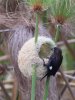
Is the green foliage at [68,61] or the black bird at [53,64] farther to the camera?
the green foliage at [68,61]

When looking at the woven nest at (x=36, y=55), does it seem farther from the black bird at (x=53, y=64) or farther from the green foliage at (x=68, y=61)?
the green foliage at (x=68, y=61)

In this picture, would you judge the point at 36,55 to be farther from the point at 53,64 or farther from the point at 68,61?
the point at 68,61

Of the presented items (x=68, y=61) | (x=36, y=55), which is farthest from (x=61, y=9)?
(x=68, y=61)

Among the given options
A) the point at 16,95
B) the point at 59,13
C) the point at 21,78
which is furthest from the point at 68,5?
the point at 16,95

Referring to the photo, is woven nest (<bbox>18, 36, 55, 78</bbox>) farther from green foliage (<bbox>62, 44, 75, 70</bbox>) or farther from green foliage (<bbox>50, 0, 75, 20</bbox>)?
green foliage (<bbox>62, 44, 75, 70</bbox>)

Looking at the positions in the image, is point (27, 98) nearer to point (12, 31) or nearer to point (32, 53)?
point (12, 31)

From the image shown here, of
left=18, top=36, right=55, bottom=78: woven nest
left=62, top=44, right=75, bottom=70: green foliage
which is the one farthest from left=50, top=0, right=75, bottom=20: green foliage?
left=62, top=44, right=75, bottom=70: green foliage

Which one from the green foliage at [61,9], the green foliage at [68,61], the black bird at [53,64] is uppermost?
the green foliage at [61,9]

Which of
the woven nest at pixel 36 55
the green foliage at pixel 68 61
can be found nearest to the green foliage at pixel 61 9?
the woven nest at pixel 36 55

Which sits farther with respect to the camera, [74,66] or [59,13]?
[74,66]

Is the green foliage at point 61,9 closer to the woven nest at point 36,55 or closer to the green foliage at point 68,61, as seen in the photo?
the woven nest at point 36,55

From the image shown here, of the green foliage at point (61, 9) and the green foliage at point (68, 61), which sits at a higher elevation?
the green foliage at point (61, 9)
